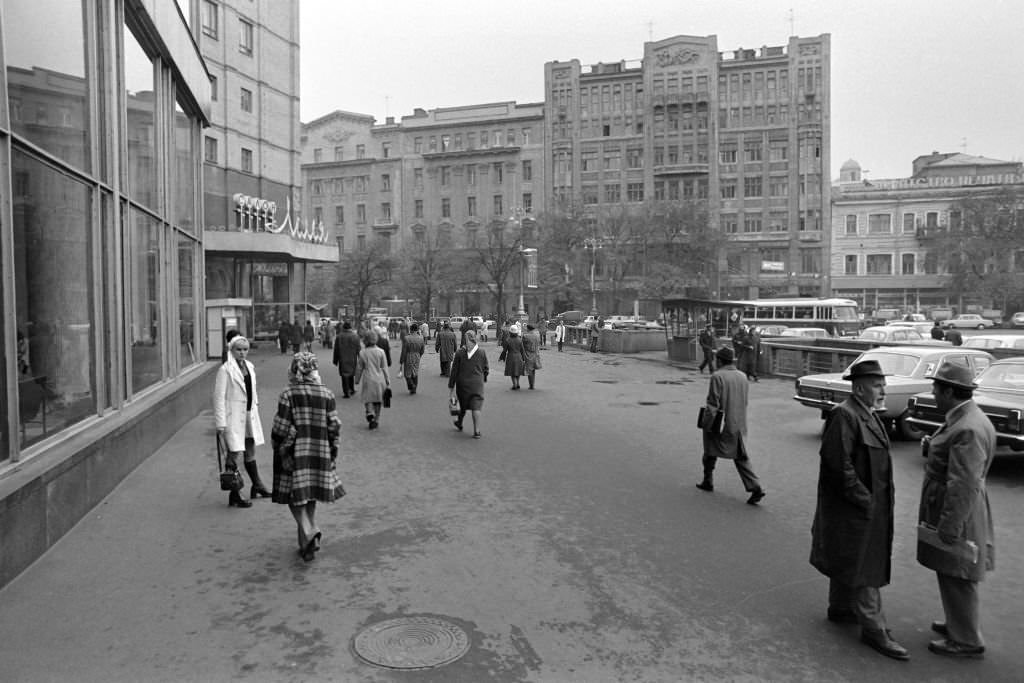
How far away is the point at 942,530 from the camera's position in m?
4.63

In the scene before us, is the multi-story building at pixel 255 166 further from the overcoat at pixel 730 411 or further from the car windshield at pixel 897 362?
the overcoat at pixel 730 411

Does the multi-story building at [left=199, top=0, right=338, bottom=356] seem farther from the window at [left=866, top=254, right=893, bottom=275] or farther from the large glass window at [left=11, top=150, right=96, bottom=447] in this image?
the window at [left=866, top=254, right=893, bottom=275]

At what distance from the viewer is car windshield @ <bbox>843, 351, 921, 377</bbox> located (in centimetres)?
1362

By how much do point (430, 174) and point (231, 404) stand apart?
252ft

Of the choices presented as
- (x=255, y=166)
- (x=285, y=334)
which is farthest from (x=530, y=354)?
(x=255, y=166)

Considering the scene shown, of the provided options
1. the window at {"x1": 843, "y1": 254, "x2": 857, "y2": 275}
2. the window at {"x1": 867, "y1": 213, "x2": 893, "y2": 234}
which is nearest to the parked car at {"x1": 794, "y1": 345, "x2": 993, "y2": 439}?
the window at {"x1": 843, "y1": 254, "x2": 857, "y2": 275}

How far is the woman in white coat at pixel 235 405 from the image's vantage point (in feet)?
26.3

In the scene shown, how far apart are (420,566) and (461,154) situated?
77.3m

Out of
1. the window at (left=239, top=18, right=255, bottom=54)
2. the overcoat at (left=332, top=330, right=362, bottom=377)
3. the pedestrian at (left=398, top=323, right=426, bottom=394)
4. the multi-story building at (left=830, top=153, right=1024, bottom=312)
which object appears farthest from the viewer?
the multi-story building at (left=830, top=153, right=1024, bottom=312)

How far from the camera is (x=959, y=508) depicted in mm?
4586

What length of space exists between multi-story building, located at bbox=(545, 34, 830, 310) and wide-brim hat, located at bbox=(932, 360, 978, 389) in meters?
65.8

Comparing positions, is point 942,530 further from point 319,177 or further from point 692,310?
point 319,177

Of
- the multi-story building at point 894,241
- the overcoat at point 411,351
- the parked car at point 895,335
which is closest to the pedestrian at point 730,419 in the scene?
the overcoat at point 411,351

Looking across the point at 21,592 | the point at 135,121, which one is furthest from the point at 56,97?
the point at 21,592
